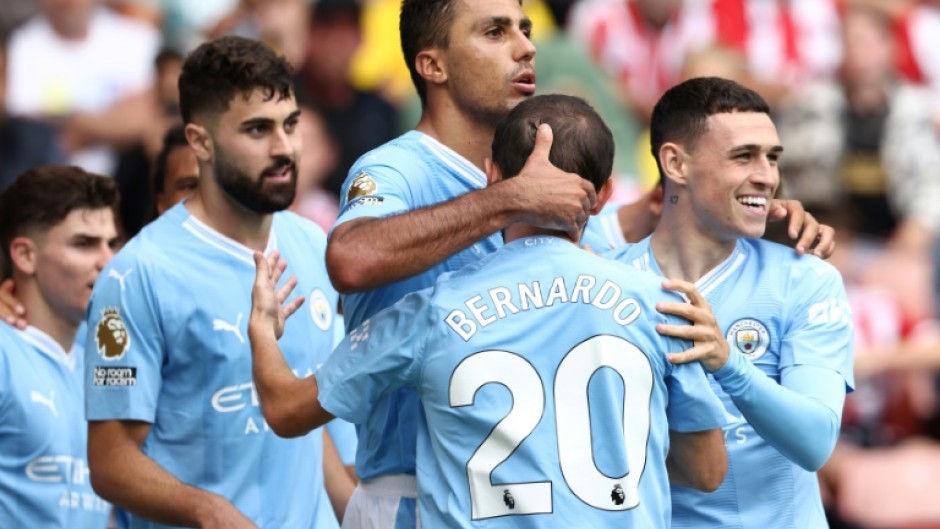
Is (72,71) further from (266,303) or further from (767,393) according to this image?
(767,393)

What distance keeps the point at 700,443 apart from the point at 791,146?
8.59 meters

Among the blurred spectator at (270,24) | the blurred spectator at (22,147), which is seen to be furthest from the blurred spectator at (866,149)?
the blurred spectator at (22,147)

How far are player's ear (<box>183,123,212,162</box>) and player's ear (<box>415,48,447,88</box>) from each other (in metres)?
1.18

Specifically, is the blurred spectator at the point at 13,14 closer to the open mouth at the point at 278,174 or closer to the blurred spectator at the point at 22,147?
the blurred spectator at the point at 22,147

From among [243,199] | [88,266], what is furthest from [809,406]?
[88,266]

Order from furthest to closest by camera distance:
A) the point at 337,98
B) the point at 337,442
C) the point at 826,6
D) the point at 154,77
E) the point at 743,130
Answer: the point at 826,6 → the point at 337,98 → the point at 154,77 → the point at 337,442 → the point at 743,130

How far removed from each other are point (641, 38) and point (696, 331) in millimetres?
9491

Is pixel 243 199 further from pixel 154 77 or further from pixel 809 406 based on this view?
pixel 154 77

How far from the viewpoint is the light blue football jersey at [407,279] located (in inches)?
197

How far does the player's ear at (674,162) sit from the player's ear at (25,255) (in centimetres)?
288

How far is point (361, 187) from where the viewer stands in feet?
16.3

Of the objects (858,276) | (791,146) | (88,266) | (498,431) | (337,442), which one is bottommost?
(498,431)

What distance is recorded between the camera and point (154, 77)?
1187 cm

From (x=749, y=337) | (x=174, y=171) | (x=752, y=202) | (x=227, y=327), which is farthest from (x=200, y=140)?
(x=749, y=337)
